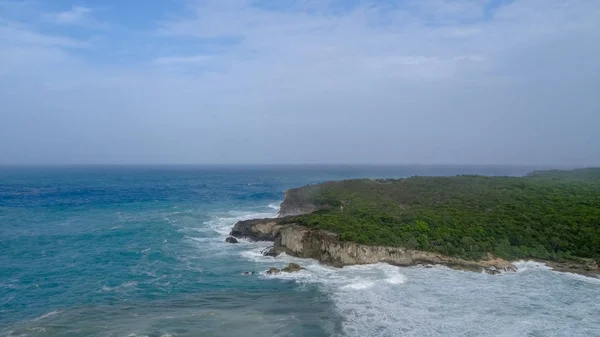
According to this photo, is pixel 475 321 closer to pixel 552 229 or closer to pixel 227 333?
pixel 227 333

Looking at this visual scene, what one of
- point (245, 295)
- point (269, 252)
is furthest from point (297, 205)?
point (245, 295)

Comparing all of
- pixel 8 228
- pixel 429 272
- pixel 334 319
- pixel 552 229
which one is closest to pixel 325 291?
pixel 334 319

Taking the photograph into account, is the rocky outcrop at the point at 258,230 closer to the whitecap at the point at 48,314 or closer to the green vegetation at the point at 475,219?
the green vegetation at the point at 475,219

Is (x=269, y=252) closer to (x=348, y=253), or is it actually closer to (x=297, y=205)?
(x=348, y=253)

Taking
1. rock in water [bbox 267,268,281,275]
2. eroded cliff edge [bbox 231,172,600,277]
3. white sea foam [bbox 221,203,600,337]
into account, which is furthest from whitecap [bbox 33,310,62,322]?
eroded cliff edge [bbox 231,172,600,277]

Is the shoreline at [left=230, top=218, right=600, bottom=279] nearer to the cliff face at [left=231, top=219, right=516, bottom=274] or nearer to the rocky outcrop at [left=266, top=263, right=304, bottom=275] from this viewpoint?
the cliff face at [left=231, top=219, right=516, bottom=274]

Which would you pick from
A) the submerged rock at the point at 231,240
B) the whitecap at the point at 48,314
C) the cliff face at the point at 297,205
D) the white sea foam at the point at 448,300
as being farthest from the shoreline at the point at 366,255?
the whitecap at the point at 48,314

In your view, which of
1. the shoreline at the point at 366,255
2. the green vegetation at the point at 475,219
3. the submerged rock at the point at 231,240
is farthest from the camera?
the submerged rock at the point at 231,240
